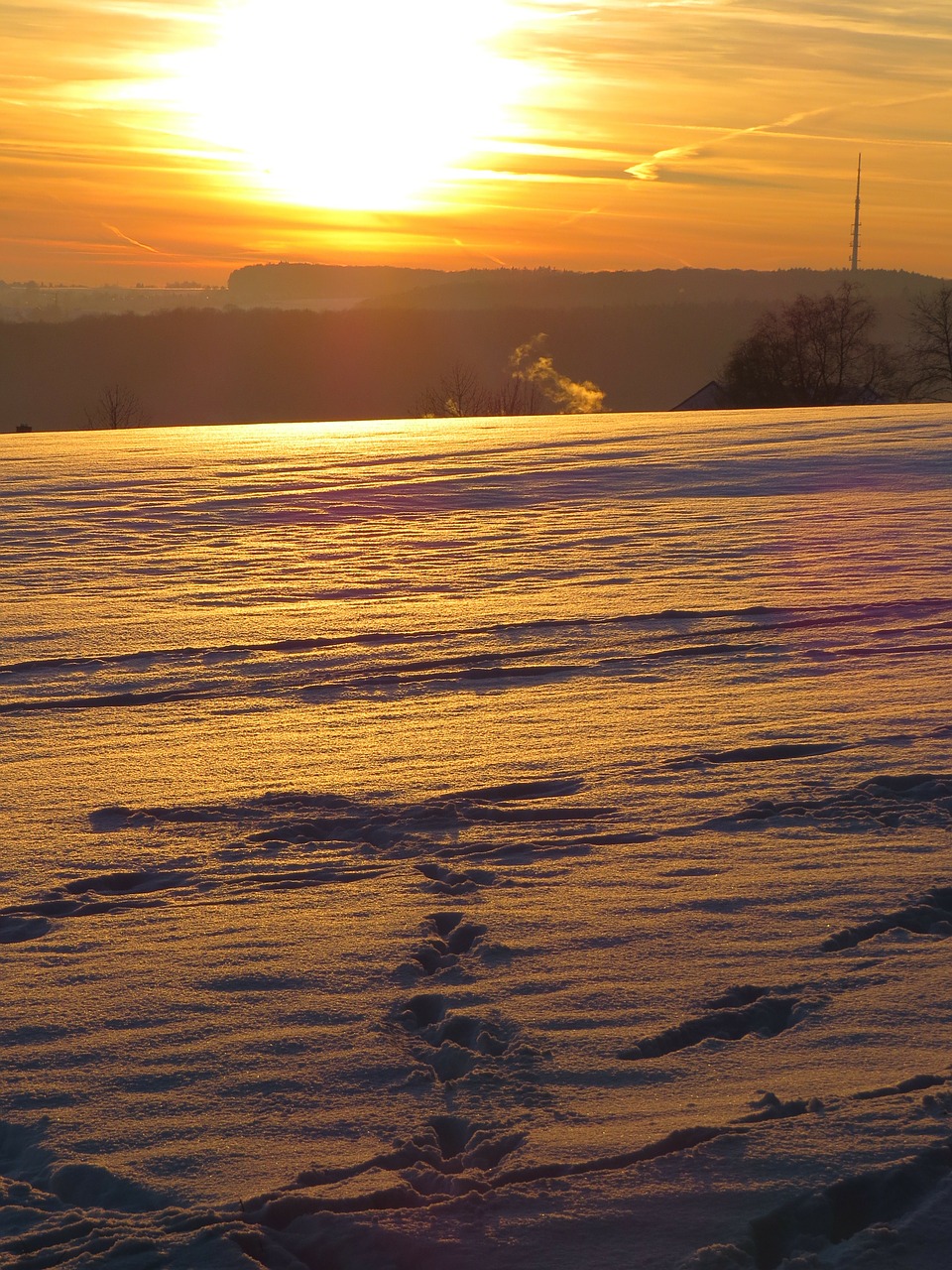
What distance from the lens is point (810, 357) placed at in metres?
43.1

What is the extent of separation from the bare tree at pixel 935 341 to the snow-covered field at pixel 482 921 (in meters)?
38.4

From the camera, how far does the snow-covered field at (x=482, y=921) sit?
1.60 meters

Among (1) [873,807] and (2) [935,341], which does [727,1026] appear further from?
(2) [935,341]

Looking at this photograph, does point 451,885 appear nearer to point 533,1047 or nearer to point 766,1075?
point 533,1047

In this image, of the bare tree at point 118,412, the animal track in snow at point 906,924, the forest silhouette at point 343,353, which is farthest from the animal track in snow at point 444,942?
the forest silhouette at point 343,353

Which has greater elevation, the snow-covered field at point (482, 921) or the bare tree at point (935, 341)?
the bare tree at point (935, 341)

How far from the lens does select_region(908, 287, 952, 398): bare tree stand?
134ft

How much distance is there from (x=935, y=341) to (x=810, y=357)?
3869 mm

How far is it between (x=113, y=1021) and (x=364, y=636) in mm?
2506

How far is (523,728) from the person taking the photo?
341 centimetres

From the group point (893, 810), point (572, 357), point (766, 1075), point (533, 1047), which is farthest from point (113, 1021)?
point (572, 357)

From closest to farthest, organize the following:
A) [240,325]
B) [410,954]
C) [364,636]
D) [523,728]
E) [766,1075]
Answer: [766,1075]
[410,954]
[523,728]
[364,636]
[240,325]

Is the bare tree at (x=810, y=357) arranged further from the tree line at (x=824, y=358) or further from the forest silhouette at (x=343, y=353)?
the forest silhouette at (x=343, y=353)

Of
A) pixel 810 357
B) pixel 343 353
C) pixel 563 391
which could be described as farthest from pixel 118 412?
pixel 343 353
